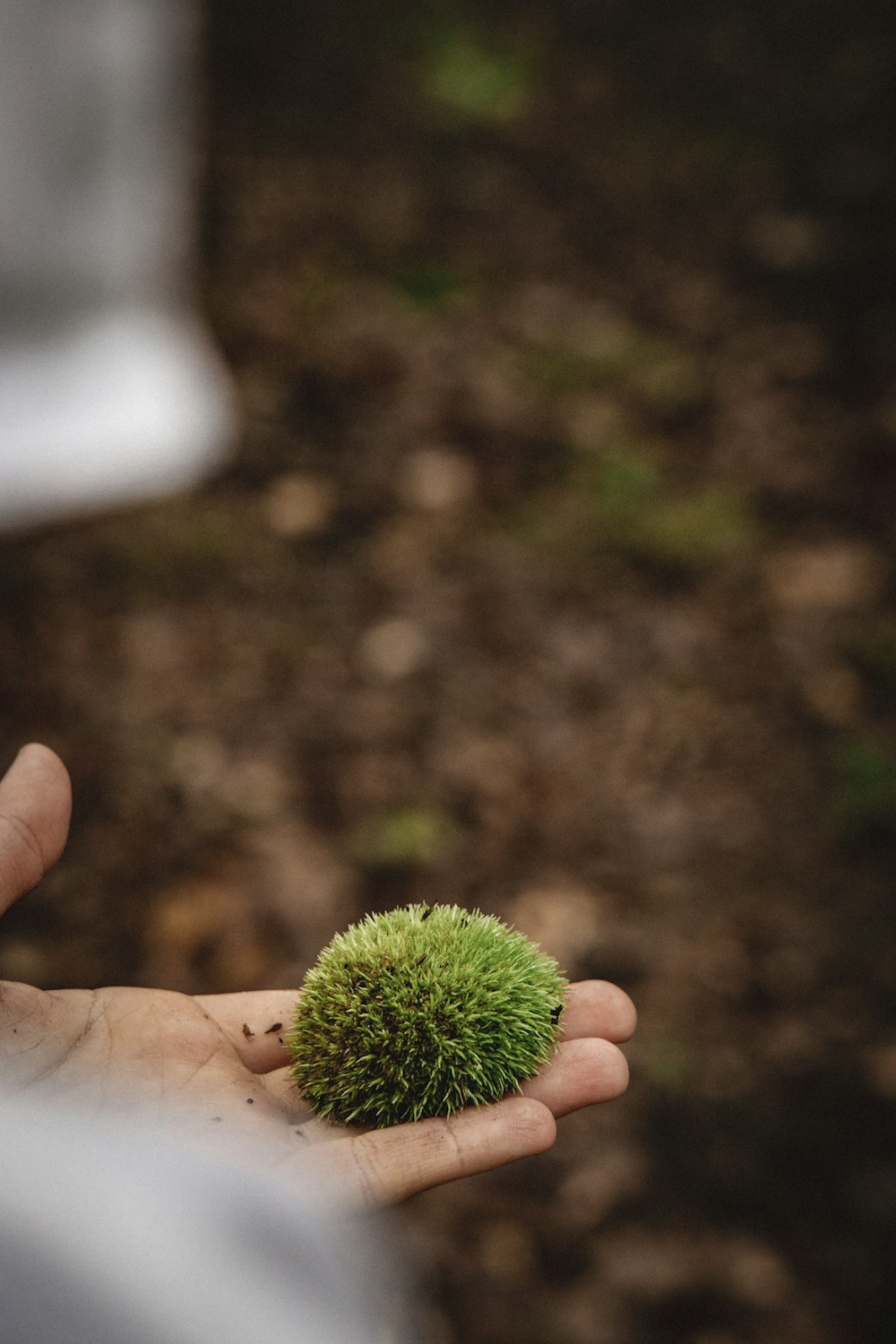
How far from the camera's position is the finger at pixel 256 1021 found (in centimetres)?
224

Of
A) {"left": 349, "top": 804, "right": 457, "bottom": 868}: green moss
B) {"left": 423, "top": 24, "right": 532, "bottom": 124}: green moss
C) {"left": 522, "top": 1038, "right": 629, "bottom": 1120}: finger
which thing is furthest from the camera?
{"left": 423, "top": 24, "right": 532, "bottom": 124}: green moss

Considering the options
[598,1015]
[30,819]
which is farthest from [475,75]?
[598,1015]

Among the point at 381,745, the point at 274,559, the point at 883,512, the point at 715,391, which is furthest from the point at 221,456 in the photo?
the point at 883,512

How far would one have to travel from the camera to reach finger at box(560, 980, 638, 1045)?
7.38 feet

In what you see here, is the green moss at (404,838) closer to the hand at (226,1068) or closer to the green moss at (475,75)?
the hand at (226,1068)

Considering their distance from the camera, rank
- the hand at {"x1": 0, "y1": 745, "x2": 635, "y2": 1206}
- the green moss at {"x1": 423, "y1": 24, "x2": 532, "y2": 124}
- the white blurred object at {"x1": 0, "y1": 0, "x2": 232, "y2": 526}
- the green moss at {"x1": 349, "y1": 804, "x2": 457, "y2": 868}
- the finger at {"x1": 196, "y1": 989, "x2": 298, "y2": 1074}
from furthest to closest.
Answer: the green moss at {"x1": 423, "y1": 24, "x2": 532, "y2": 124}, the white blurred object at {"x1": 0, "y1": 0, "x2": 232, "y2": 526}, the green moss at {"x1": 349, "y1": 804, "x2": 457, "y2": 868}, the finger at {"x1": 196, "y1": 989, "x2": 298, "y2": 1074}, the hand at {"x1": 0, "y1": 745, "x2": 635, "y2": 1206}

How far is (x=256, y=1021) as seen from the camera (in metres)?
2.29

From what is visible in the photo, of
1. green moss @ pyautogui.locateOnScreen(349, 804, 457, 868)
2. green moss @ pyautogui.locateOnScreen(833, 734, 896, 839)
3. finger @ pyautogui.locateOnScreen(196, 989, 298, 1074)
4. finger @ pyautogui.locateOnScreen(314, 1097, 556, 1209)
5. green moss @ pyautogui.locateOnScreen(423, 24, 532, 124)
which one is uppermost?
green moss @ pyautogui.locateOnScreen(423, 24, 532, 124)

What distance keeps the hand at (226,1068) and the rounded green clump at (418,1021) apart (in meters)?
0.05

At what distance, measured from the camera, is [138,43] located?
4.51 meters

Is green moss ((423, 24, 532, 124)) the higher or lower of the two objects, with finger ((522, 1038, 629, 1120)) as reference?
higher

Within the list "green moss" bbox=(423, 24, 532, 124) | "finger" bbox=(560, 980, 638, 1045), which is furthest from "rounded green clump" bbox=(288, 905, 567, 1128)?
"green moss" bbox=(423, 24, 532, 124)

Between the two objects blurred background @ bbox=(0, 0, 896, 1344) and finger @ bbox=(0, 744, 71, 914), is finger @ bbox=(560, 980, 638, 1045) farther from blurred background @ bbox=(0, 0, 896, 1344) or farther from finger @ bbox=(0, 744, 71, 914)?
finger @ bbox=(0, 744, 71, 914)

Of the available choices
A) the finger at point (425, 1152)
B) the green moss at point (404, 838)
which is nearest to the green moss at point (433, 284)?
the green moss at point (404, 838)
